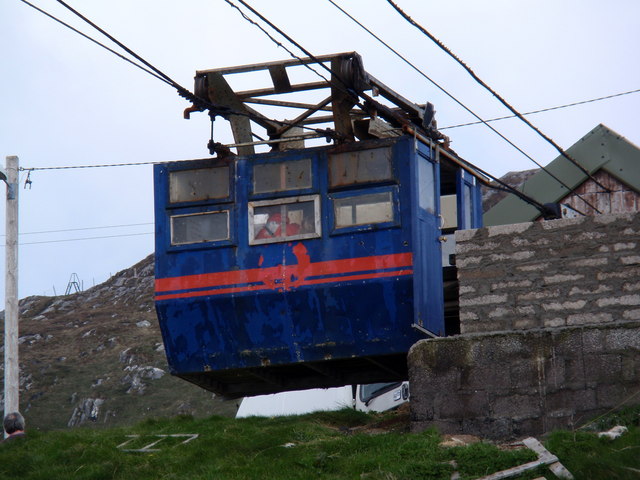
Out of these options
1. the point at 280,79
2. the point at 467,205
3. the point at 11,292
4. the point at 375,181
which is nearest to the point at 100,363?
the point at 11,292

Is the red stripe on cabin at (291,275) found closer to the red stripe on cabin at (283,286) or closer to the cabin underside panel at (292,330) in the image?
the red stripe on cabin at (283,286)

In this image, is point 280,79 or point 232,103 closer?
point 280,79

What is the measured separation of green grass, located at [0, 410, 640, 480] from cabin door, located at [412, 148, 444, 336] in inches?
63.9

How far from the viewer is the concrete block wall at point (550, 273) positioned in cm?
1259

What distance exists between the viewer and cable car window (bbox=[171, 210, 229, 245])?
15.4 metres

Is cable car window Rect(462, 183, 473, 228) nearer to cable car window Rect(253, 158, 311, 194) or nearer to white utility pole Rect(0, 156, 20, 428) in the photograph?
cable car window Rect(253, 158, 311, 194)

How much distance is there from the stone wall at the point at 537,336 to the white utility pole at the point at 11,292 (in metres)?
10.1

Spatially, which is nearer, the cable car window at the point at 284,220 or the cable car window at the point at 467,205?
the cable car window at the point at 284,220

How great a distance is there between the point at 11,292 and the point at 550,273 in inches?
478

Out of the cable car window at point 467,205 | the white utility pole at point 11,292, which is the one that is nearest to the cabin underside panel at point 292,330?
the cable car window at point 467,205

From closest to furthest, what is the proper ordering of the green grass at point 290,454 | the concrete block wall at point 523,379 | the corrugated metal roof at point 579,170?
the green grass at point 290,454 → the concrete block wall at point 523,379 → the corrugated metal roof at point 579,170

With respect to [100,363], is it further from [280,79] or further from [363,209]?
[363,209]

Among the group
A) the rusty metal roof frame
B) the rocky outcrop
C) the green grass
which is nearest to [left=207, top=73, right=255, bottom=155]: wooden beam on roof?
the rusty metal roof frame

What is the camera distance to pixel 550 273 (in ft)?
42.1
